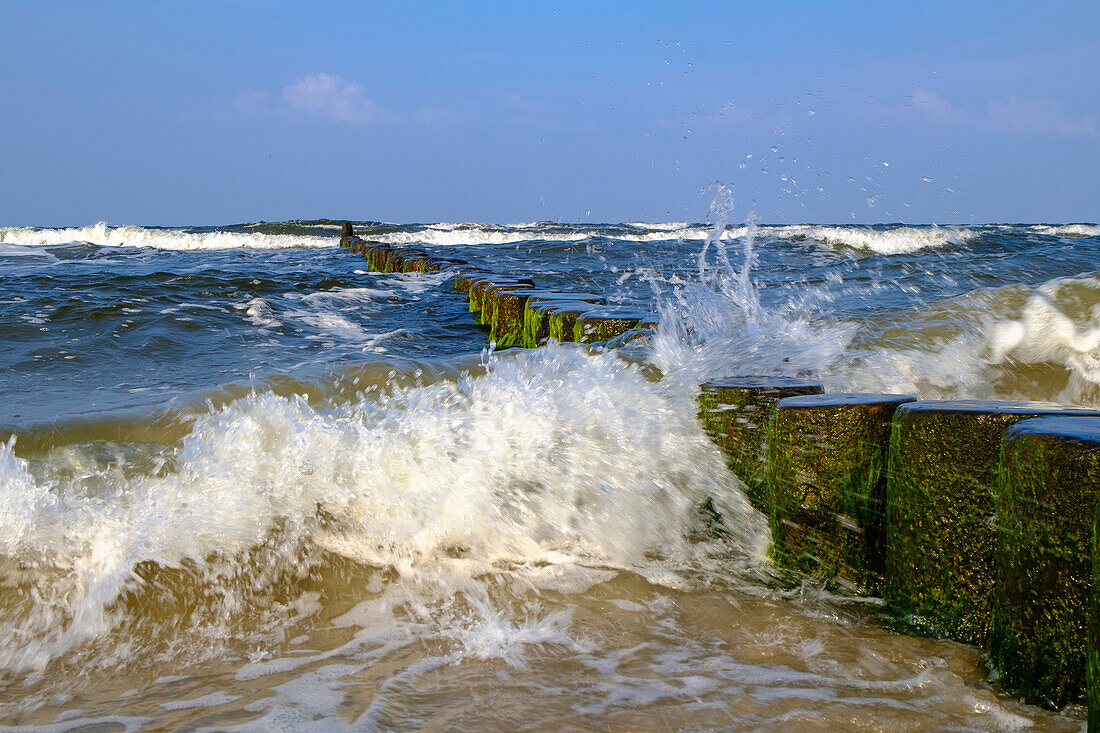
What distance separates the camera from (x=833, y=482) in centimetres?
203

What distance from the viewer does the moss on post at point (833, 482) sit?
196 centimetres

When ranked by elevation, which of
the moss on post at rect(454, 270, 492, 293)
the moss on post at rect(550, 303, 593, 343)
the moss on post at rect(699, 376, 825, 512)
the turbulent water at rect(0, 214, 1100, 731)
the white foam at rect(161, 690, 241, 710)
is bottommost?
the white foam at rect(161, 690, 241, 710)

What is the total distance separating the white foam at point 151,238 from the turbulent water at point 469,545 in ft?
68.4

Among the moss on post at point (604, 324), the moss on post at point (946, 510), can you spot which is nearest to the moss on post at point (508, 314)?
the moss on post at point (604, 324)

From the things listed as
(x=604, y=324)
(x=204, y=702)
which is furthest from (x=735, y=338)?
(x=204, y=702)

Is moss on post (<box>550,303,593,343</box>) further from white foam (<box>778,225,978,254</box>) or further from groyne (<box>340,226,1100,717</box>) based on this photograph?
white foam (<box>778,225,978,254</box>)

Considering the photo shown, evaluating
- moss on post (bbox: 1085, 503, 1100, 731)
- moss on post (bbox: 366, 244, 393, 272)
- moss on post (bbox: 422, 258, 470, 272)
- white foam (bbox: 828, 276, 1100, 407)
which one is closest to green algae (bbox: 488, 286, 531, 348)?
white foam (bbox: 828, 276, 1100, 407)

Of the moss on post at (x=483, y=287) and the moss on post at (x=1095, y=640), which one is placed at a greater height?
the moss on post at (x=483, y=287)

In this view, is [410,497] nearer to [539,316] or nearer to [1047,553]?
[1047,553]

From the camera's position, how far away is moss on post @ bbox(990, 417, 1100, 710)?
1.37 m

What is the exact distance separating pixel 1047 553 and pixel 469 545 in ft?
4.91

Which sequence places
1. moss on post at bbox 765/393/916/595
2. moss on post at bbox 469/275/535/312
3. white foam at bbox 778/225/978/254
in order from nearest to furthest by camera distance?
moss on post at bbox 765/393/916/595 < moss on post at bbox 469/275/535/312 < white foam at bbox 778/225/978/254

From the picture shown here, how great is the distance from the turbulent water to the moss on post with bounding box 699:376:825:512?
8 cm

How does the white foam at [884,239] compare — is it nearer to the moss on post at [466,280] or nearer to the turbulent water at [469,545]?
the moss on post at [466,280]
